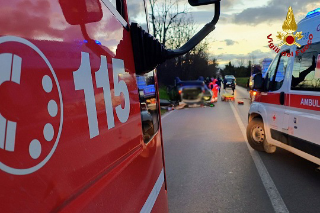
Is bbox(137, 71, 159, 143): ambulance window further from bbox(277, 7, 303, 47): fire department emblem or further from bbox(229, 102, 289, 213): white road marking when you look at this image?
bbox(277, 7, 303, 47): fire department emblem

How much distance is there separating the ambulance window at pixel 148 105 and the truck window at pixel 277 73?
352cm

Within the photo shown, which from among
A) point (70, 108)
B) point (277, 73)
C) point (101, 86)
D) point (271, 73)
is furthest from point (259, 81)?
point (70, 108)

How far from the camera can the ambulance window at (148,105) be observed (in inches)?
78.1

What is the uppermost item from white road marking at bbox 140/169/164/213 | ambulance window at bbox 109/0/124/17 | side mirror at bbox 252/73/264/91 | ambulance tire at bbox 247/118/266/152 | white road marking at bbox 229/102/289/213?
ambulance window at bbox 109/0/124/17

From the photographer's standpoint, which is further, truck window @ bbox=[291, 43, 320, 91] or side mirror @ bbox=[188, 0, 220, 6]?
truck window @ bbox=[291, 43, 320, 91]

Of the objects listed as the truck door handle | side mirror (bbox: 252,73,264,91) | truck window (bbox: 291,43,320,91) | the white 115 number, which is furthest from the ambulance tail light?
the white 115 number

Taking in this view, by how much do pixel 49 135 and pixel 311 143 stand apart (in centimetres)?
418

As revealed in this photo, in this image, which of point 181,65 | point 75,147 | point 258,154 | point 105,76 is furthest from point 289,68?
point 181,65

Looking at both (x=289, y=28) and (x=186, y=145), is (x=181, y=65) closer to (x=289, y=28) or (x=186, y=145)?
(x=186, y=145)

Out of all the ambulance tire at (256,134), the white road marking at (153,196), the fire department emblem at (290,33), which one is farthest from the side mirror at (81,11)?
the ambulance tire at (256,134)

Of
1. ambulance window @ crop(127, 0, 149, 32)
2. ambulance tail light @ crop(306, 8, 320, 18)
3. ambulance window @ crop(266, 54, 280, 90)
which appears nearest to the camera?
ambulance window @ crop(127, 0, 149, 32)

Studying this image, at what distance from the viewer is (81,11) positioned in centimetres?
122

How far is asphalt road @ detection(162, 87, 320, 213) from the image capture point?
3.84m

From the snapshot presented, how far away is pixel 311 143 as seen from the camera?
429 centimetres
